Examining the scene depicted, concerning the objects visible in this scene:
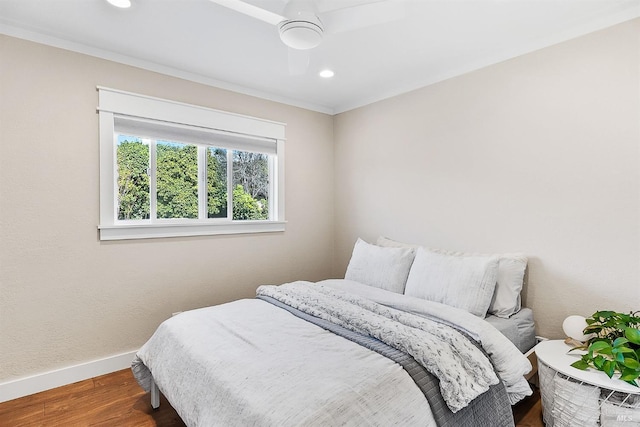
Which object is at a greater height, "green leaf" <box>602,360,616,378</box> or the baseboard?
"green leaf" <box>602,360,616,378</box>

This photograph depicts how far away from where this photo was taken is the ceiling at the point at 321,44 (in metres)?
2.06

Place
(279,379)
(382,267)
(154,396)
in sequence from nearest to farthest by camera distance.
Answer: (279,379), (154,396), (382,267)

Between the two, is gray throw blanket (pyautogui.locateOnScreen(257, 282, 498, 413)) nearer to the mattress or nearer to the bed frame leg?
the mattress

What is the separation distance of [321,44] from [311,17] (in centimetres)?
88

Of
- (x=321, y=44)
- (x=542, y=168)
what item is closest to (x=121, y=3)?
(x=321, y=44)

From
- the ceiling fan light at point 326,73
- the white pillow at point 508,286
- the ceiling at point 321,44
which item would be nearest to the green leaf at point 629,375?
the white pillow at point 508,286

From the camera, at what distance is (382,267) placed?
2.93 metres

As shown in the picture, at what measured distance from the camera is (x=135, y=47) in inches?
101

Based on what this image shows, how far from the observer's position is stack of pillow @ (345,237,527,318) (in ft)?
7.58

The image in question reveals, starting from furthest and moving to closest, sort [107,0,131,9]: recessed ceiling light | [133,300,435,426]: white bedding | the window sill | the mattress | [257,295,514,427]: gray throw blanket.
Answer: the window sill, the mattress, [107,0,131,9]: recessed ceiling light, [257,295,514,427]: gray throw blanket, [133,300,435,426]: white bedding

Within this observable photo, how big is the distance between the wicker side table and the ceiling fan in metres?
2.16

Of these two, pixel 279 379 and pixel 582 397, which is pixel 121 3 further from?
pixel 582 397

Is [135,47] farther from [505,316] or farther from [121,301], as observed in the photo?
[505,316]

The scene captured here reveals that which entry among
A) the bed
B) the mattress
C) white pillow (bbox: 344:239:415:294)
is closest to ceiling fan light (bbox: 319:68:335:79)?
white pillow (bbox: 344:239:415:294)
